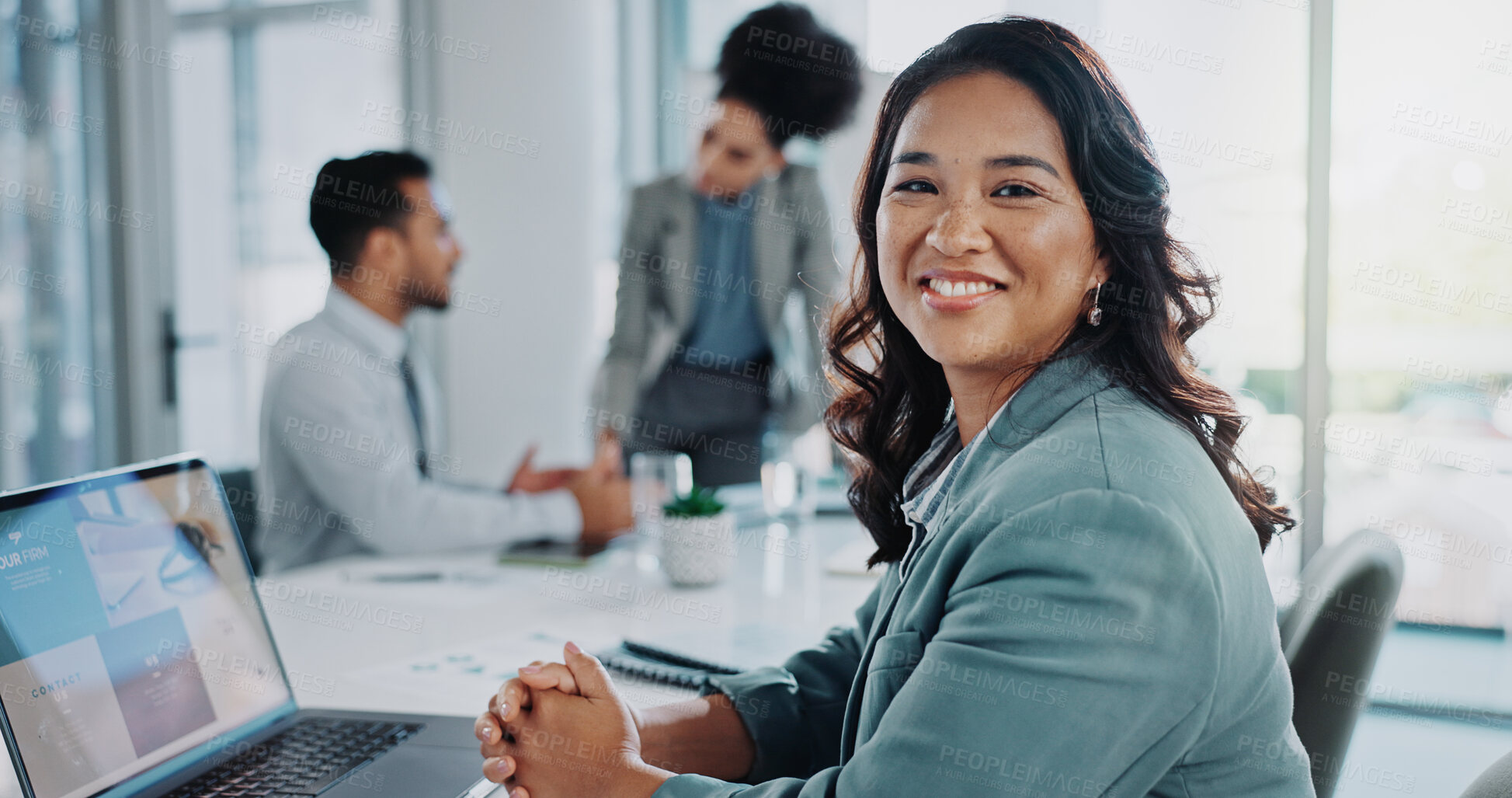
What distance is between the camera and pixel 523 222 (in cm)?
395

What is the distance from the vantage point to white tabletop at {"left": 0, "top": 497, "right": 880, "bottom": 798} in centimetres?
123

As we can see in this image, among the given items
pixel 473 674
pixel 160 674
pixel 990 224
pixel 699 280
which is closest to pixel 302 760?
pixel 160 674

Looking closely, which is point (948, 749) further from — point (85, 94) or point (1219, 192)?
point (85, 94)

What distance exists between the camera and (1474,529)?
9.29 ft

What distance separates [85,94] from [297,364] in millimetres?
1486

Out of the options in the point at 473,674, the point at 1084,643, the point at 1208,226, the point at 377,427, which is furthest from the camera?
the point at 1208,226

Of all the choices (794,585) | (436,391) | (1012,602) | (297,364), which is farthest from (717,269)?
(1012,602)

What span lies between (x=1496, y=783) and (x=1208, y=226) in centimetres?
259

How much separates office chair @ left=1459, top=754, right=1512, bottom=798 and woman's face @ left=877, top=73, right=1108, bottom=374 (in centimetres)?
47

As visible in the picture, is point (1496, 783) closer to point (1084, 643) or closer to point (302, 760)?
point (1084, 643)

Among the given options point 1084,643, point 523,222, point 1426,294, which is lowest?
point 1084,643

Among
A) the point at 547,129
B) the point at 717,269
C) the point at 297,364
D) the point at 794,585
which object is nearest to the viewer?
the point at 794,585

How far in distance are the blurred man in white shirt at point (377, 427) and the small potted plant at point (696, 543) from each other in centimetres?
37

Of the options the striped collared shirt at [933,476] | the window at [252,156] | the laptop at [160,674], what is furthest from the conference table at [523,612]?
the window at [252,156]
